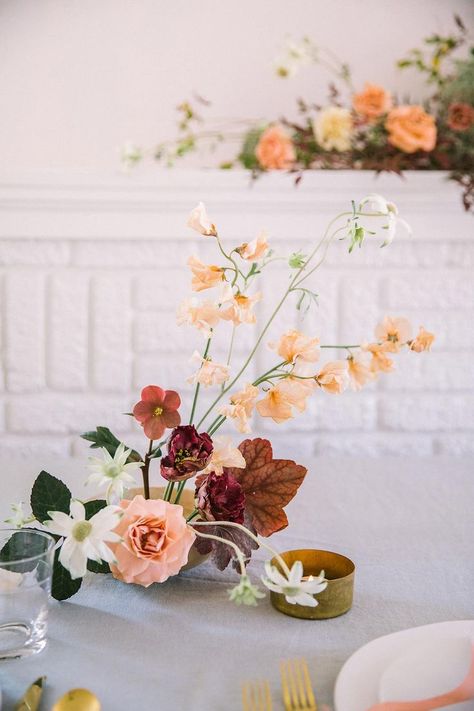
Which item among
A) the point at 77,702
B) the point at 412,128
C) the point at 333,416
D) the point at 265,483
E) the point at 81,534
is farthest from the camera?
the point at 333,416

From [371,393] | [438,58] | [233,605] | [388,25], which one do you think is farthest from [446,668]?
[388,25]

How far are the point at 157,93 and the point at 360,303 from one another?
0.71 metres

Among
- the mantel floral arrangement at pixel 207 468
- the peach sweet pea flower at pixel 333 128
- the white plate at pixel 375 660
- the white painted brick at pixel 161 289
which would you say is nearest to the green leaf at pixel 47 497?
the mantel floral arrangement at pixel 207 468

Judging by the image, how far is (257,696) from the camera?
0.63 m

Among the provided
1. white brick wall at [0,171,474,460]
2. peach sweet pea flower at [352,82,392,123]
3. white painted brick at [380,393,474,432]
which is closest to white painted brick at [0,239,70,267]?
white brick wall at [0,171,474,460]

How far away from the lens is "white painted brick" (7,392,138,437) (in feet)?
6.08

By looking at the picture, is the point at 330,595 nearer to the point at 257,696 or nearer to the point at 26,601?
the point at 257,696

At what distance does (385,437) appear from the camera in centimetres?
192

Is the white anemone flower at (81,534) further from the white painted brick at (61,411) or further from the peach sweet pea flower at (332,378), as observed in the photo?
the white painted brick at (61,411)

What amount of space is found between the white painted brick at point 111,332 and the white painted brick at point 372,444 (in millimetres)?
515

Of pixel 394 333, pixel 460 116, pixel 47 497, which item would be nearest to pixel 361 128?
pixel 460 116

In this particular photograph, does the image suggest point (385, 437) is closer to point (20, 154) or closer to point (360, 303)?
point (360, 303)

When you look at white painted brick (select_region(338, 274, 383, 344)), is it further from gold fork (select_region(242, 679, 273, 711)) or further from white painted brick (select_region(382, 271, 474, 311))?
gold fork (select_region(242, 679, 273, 711))

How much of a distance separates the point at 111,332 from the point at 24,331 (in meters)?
0.21
